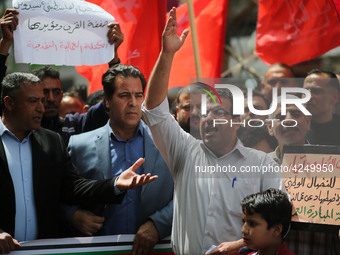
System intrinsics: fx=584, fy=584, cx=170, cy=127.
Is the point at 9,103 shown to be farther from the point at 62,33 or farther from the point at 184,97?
the point at 184,97

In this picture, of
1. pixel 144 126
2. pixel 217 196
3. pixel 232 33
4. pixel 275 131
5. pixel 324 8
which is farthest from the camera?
pixel 232 33

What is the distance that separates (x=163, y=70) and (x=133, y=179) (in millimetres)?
677

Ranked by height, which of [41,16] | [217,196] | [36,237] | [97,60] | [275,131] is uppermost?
[41,16]

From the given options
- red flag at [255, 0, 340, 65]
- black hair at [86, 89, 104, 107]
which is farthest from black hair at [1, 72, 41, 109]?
red flag at [255, 0, 340, 65]

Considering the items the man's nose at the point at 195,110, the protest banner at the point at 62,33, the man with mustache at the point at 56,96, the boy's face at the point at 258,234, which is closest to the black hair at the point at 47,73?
the man with mustache at the point at 56,96

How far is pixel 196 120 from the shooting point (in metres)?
4.06

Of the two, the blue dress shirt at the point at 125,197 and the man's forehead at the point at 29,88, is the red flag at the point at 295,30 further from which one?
the man's forehead at the point at 29,88

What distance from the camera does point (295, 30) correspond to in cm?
605

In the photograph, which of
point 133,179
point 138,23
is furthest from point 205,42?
point 133,179

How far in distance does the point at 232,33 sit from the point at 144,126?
28.2 ft

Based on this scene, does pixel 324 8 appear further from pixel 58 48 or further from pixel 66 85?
pixel 66 85

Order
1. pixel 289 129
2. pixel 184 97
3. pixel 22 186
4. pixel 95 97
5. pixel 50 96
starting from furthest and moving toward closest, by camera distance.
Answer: pixel 95 97
pixel 50 96
pixel 184 97
pixel 289 129
pixel 22 186

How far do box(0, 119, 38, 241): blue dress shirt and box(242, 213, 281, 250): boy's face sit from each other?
1.37 metres

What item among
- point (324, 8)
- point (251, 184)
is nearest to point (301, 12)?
point (324, 8)
